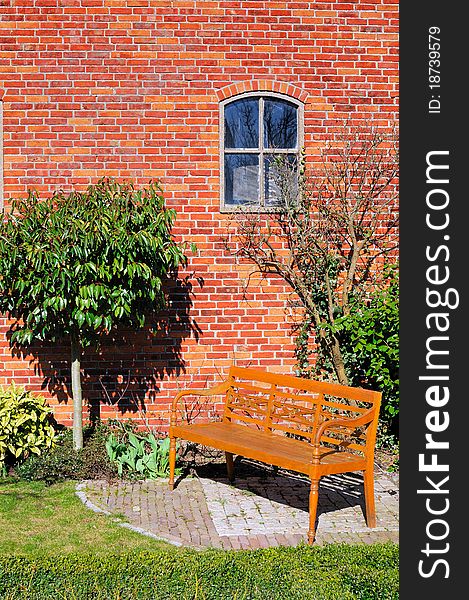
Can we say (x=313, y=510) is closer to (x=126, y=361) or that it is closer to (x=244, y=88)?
(x=126, y=361)

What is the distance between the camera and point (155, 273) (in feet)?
25.0

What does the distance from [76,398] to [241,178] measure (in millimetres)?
2766

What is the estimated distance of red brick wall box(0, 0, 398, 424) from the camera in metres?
8.41

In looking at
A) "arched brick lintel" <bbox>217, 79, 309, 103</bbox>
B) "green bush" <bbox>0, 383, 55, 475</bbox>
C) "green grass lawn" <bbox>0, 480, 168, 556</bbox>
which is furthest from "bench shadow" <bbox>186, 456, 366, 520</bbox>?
"arched brick lintel" <bbox>217, 79, 309, 103</bbox>

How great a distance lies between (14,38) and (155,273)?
9.43ft

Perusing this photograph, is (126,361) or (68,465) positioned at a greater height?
(126,361)

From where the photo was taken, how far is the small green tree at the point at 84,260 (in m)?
7.14

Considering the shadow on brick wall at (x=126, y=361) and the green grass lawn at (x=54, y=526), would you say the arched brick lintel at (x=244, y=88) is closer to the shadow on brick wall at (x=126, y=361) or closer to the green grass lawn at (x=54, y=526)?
the shadow on brick wall at (x=126, y=361)

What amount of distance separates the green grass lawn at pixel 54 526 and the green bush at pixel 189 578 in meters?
0.72

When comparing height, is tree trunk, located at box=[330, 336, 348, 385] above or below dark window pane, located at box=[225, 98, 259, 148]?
below

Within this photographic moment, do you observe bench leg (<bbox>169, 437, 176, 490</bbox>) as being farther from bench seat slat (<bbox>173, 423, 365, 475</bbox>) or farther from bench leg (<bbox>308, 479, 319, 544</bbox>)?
bench leg (<bbox>308, 479, 319, 544</bbox>)

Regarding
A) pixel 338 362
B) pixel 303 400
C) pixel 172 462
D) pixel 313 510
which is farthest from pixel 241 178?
pixel 313 510

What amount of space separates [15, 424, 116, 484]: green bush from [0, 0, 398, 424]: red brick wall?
0.75m

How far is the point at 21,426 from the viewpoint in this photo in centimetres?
766
